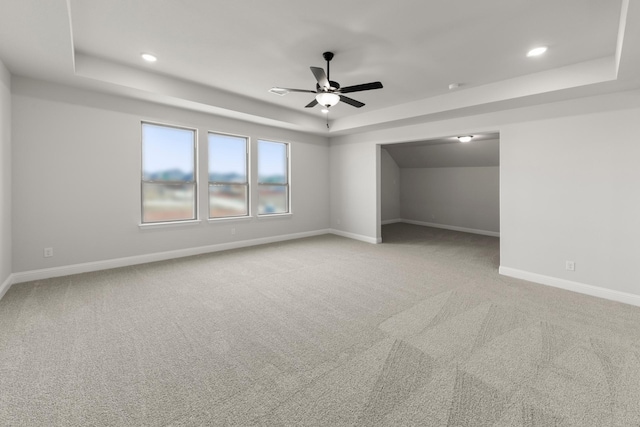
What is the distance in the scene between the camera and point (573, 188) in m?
3.72

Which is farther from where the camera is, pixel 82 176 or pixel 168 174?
pixel 168 174

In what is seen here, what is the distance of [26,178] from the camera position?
3.72 meters

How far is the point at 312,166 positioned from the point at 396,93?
9.73 ft

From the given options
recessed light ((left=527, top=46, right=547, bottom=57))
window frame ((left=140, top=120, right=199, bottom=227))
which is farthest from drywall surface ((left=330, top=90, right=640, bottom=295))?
window frame ((left=140, top=120, right=199, bottom=227))

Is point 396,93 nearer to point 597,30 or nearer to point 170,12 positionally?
point 597,30

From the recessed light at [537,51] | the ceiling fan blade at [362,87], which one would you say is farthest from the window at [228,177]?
the recessed light at [537,51]

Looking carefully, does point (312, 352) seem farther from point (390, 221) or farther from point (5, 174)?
point (390, 221)

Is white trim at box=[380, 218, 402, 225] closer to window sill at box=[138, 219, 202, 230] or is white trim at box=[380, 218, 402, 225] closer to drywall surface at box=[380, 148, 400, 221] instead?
drywall surface at box=[380, 148, 400, 221]

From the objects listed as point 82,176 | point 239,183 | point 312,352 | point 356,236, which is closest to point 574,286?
point 312,352

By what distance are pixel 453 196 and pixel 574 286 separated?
5.06 m

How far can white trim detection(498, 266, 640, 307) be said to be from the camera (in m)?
3.36

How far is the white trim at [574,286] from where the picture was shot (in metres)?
3.36

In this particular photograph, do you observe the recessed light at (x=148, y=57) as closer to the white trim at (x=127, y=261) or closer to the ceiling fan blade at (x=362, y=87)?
the ceiling fan blade at (x=362, y=87)

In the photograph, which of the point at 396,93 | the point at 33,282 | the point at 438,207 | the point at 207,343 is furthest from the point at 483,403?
the point at 438,207
